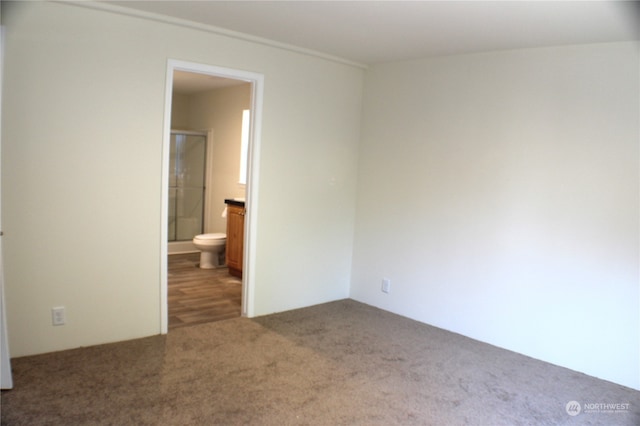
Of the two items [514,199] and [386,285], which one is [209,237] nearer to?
[386,285]

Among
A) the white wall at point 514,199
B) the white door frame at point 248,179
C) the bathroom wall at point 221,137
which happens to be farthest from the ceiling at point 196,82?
the white wall at point 514,199

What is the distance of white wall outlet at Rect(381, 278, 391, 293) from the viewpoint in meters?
4.52

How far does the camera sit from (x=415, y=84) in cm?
425

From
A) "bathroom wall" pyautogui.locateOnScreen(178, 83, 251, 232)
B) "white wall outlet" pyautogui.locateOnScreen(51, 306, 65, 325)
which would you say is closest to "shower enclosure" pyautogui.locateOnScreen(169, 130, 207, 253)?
"bathroom wall" pyautogui.locateOnScreen(178, 83, 251, 232)

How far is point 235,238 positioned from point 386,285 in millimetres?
1922

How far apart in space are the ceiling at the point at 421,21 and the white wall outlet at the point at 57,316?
2002 millimetres

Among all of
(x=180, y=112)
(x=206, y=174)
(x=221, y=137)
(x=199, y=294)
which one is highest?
(x=180, y=112)

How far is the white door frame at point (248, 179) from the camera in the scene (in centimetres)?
351

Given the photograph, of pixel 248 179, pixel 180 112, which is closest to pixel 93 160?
pixel 248 179

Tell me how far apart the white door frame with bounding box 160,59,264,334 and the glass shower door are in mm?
3135

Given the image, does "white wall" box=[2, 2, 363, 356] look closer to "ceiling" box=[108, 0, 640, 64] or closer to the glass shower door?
"ceiling" box=[108, 0, 640, 64]

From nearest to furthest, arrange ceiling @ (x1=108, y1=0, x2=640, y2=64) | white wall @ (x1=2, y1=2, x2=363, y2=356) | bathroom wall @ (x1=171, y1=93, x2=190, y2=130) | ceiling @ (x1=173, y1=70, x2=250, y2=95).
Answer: ceiling @ (x1=108, y1=0, x2=640, y2=64) < white wall @ (x1=2, y1=2, x2=363, y2=356) < ceiling @ (x1=173, y1=70, x2=250, y2=95) < bathroom wall @ (x1=171, y1=93, x2=190, y2=130)

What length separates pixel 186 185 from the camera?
7066 mm

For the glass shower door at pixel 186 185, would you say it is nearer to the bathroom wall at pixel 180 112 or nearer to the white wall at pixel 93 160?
the bathroom wall at pixel 180 112
